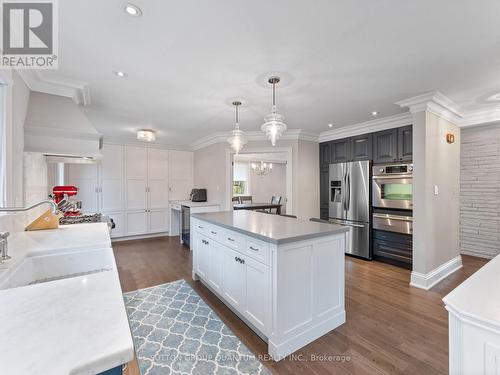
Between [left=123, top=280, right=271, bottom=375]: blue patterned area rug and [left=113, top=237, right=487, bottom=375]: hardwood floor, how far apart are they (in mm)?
97

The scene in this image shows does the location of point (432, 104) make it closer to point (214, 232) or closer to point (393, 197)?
point (393, 197)

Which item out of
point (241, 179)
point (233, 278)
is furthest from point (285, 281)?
point (241, 179)

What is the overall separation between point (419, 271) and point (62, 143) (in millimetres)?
4277

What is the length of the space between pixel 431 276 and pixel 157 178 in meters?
5.74

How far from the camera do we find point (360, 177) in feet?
12.9

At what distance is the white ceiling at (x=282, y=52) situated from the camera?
4.77 ft

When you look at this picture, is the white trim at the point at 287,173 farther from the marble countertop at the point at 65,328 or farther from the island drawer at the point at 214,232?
the marble countertop at the point at 65,328

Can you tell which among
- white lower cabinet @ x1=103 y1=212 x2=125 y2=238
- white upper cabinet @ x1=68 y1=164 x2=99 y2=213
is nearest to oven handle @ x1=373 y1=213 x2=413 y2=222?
white lower cabinet @ x1=103 y1=212 x2=125 y2=238

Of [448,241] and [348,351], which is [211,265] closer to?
[348,351]

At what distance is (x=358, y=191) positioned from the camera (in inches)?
156

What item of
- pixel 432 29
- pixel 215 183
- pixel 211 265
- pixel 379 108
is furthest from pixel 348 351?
pixel 215 183

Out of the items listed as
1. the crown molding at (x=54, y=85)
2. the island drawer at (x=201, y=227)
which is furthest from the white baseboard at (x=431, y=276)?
the crown molding at (x=54, y=85)

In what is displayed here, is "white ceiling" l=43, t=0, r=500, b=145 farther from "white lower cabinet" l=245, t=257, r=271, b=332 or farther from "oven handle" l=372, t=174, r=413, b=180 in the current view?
"white lower cabinet" l=245, t=257, r=271, b=332

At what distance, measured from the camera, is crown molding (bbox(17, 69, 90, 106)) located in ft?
6.89
